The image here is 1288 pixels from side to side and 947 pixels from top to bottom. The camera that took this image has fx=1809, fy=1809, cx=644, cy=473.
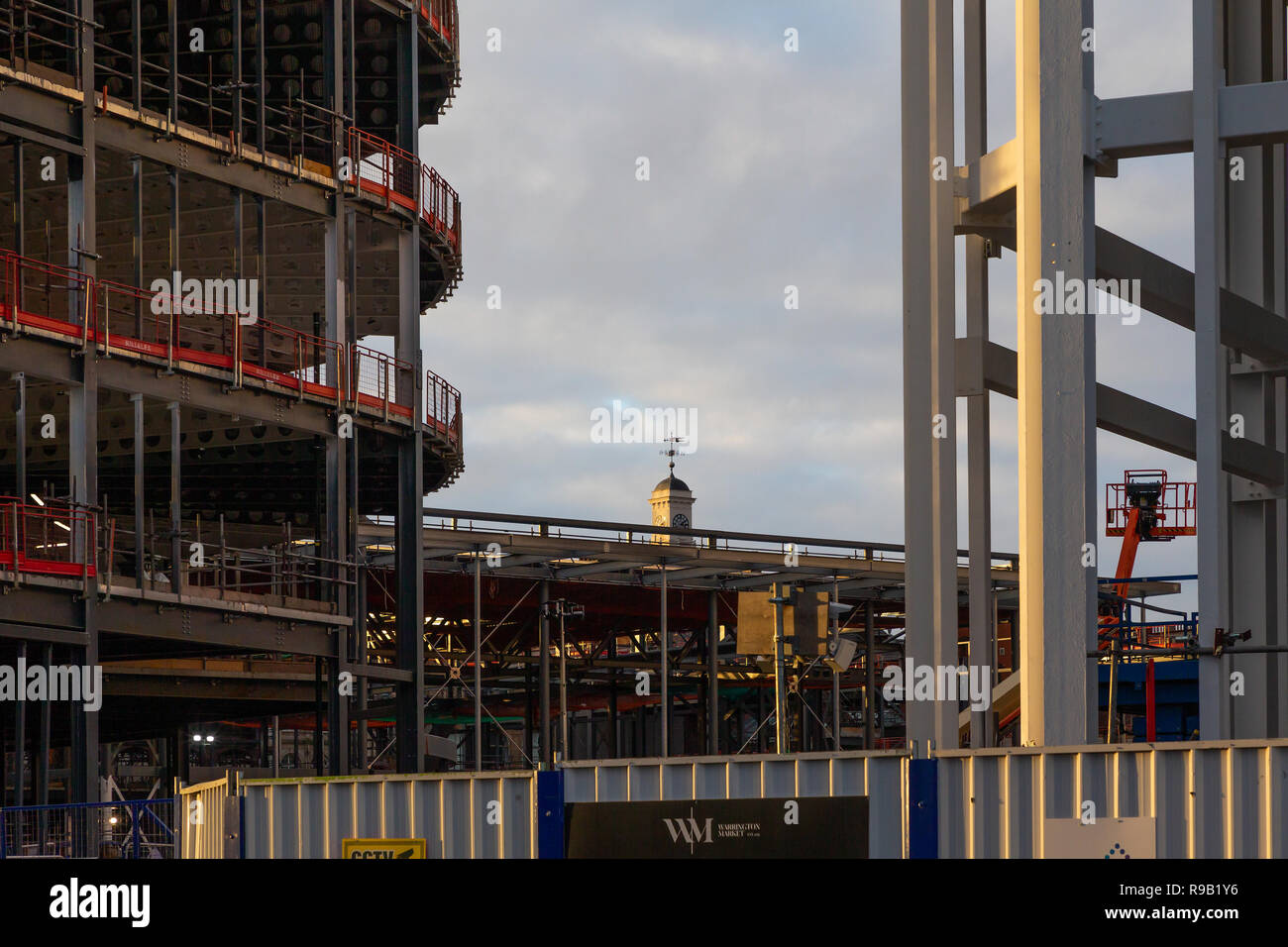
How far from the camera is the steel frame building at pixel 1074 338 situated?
1870cm

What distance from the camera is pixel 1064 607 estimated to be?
18.6 meters

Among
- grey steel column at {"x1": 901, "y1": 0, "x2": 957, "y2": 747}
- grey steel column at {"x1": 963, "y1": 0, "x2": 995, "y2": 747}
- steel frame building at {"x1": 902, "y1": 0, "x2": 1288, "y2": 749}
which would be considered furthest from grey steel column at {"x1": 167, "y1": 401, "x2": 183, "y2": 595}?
grey steel column at {"x1": 901, "y1": 0, "x2": 957, "y2": 747}

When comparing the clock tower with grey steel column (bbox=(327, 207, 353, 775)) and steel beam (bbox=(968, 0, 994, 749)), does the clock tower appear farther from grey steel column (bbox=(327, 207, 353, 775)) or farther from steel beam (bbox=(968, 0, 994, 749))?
steel beam (bbox=(968, 0, 994, 749))

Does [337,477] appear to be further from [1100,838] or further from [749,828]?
[1100,838]

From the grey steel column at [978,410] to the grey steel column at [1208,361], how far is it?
4177mm

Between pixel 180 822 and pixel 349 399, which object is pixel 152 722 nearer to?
pixel 349 399

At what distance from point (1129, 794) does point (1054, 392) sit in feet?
19.5

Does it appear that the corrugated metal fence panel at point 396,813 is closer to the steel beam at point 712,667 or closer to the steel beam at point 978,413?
the steel beam at point 978,413

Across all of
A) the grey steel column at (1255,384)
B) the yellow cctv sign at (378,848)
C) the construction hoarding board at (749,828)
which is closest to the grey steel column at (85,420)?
the yellow cctv sign at (378,848)

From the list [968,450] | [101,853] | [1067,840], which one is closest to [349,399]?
[101,853]

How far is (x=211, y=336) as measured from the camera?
1547 inches

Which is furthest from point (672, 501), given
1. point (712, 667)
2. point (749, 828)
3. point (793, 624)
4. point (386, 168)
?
point (749, 828)

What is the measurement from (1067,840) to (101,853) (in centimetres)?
1765
